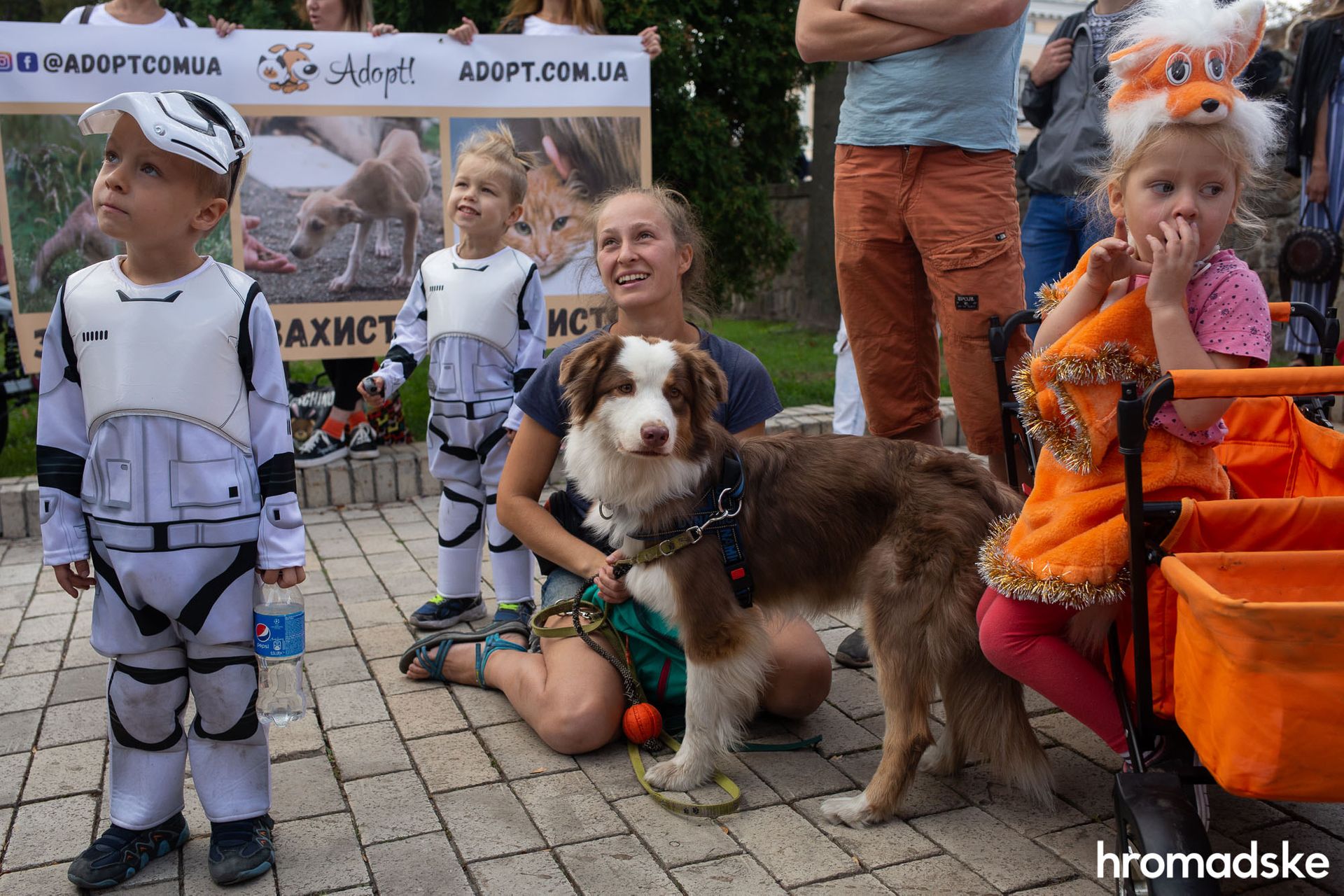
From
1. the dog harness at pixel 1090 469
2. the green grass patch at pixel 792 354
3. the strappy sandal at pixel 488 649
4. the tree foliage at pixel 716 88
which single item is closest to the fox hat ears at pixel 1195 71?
the dog harness at pixel 1090 469

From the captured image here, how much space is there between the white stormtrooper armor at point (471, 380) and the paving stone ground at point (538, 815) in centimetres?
68

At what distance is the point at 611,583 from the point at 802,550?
56 cm

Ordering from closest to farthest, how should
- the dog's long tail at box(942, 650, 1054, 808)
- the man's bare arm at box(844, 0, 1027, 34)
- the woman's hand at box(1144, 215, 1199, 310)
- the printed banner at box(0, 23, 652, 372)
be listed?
the woman's hand at box(1144, 215, 1199, 310) < the dog's long tail at box(942, 650, 1054, 808) < the man's bare arm at box(844, 0, 1027, 34) < the printed banner at box(0, 23, 652, 372)

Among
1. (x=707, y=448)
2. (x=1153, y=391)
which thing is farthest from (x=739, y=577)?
(x=1153, y=391)

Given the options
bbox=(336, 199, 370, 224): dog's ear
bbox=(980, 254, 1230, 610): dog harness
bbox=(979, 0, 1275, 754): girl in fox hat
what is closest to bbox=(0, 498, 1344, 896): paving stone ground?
bbox=(979, 0, 1275, 754): girl in fox hat

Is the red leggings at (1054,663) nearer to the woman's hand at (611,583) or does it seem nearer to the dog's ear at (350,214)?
the woman's hand at (611,583)

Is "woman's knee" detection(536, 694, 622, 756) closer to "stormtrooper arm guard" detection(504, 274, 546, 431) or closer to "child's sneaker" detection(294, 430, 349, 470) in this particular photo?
"stormtrooper arm guard" detection(504, 274, 546, 431)

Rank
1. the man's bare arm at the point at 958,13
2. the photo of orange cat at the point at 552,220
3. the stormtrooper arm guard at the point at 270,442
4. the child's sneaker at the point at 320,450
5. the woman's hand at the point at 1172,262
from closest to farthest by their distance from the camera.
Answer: the woman's hand at the point at 1172,262
the stormtrooper arm guard at the point at 270,442
the man's bare arm at the point at 958,13
the child's sneaker at the point at 320,450
the photo of orange cat at the point at 552,220

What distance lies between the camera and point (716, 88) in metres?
9.68

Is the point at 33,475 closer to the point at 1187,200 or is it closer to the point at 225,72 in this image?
the point at 225,72

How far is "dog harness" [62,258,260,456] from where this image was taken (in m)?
2.53

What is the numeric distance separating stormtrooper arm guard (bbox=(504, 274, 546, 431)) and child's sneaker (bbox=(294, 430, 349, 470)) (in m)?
2.21

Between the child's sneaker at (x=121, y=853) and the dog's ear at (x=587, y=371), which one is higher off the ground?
the dog's ear at (x=587, y=371)

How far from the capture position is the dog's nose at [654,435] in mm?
2787
